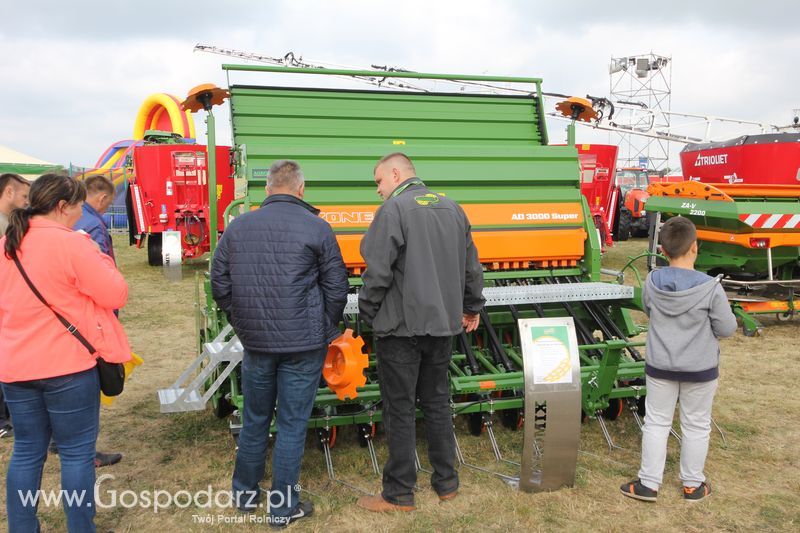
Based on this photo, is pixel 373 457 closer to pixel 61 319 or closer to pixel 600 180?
pixel 61 319

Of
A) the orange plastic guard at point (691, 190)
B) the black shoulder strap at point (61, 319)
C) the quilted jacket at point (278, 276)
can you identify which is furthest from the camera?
the orange plastic guard at point (691, 190)

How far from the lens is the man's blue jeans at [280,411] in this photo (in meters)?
3.14

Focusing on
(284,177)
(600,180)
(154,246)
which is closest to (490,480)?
(284,177)

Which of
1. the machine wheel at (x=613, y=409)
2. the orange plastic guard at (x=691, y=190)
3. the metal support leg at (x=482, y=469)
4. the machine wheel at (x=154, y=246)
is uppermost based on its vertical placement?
the orange plastic guard at (x=691, y=190)

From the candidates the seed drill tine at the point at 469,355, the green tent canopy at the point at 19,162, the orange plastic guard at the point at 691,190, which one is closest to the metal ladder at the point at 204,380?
the seed drill tine at the point at 469,355

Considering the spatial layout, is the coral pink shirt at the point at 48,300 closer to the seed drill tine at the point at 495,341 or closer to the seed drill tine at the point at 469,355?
the seed drill tine at the point at 469,355

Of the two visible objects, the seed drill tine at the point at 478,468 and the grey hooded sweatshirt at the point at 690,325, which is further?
the seed drill tine at the point at 478,468

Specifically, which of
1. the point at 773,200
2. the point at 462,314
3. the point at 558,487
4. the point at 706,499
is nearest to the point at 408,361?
the point at 462,314

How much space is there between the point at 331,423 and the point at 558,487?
1314 millimetres

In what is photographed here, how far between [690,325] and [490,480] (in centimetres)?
139

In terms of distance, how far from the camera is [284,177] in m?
3.15

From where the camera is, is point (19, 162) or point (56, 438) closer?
point (56, 438)

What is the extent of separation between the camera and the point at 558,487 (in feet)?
11.6

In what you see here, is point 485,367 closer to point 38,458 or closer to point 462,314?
point 462,314
